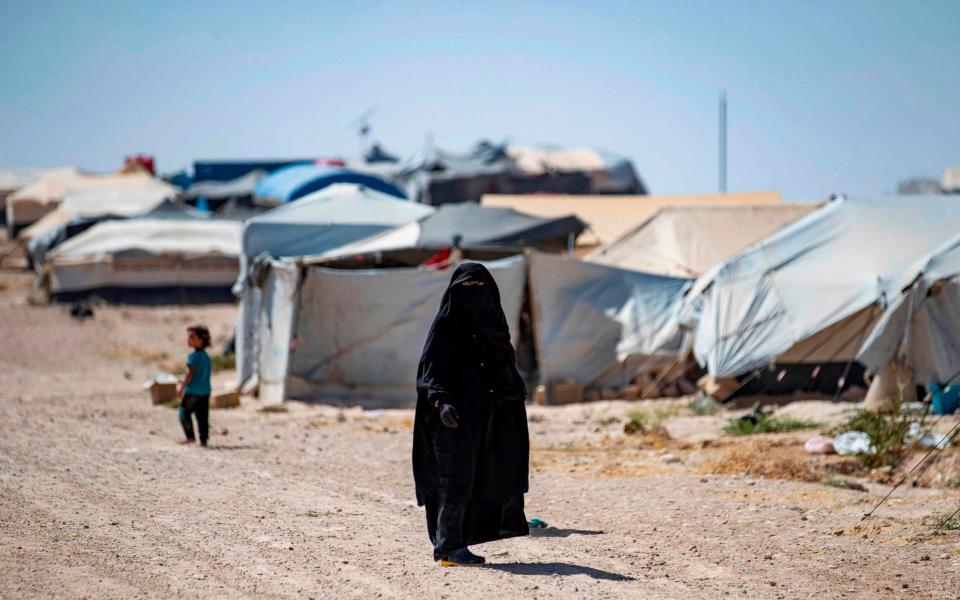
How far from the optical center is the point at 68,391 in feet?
53.9

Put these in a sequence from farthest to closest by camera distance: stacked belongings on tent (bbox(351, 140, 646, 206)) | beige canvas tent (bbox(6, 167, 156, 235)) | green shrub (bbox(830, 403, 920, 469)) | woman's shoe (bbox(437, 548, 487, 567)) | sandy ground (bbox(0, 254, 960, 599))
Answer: beige canvas tent (bbox(6, 167, 156, 235)) < stacked belongings on tent (bbox(351, 140, 646, 206)) < green shrub (bbox(830, 403, 920, 469)) < woman's shoe (bbox(437, 548, 487, 567)) < sandy ground (bbox(0, 254, 960, 599))

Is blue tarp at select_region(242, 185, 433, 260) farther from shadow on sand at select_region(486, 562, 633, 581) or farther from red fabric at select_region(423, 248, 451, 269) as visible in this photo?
shadow on sand at select_region(486, 562, 633, 581)

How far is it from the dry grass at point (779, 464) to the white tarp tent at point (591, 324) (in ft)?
14.8

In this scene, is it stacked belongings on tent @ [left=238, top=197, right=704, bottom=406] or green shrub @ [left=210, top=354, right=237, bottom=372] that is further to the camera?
green shrub @ [left=210, top=354, right=237, bottom=372]

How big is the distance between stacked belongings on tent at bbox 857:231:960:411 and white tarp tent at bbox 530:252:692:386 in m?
3.00

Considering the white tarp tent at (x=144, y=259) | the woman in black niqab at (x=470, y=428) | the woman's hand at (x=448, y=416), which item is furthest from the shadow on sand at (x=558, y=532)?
the white tarp tent at (x=144, y=259)

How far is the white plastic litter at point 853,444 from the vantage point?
1001 centimetres

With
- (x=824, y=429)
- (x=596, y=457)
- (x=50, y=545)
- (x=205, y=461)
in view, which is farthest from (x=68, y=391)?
(x=50, y=545)

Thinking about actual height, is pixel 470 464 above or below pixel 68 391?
above

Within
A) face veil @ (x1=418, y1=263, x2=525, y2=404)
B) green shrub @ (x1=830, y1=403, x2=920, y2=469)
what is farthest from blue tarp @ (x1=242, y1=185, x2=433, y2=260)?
face veil @ (x1=418, y1=263, x2=525, y2=404)

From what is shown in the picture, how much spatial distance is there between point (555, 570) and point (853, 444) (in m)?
4.70

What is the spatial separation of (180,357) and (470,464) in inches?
604

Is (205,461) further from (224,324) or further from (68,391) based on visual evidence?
(224,324)

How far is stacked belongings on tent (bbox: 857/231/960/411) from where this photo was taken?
12.1 metres
